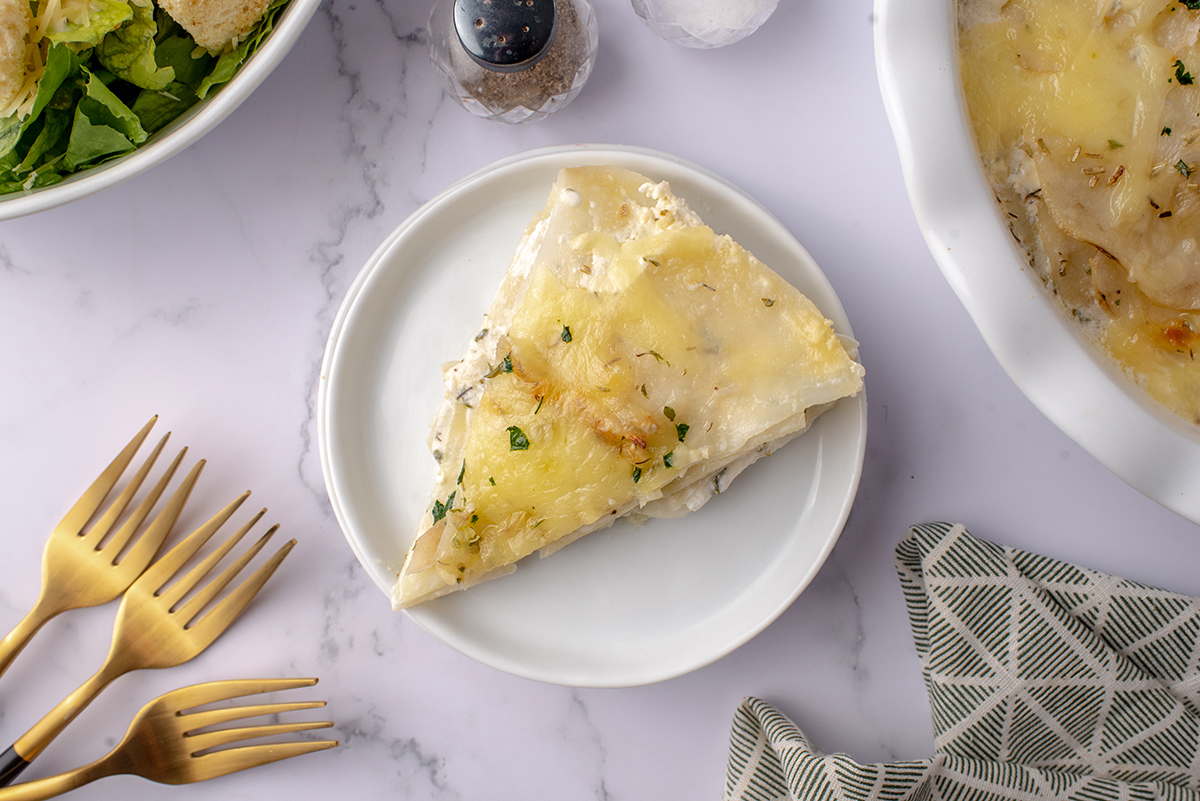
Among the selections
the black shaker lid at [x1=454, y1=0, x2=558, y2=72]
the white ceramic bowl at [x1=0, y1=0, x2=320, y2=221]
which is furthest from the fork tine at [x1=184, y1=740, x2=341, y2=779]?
the black shaker lid at [x1=454, y1=0, x2=558, y2=72]

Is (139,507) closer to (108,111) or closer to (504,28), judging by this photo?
(108,111)

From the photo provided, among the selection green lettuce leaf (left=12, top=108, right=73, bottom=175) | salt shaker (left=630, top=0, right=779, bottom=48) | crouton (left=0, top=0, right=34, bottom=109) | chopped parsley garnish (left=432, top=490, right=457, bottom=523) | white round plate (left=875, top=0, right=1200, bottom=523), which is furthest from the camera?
salt shaker (left=630, top=0, right=779, bottom=48)

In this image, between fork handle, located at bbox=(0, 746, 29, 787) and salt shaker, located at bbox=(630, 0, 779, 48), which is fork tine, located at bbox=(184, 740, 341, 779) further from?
salt shaker, located at bbox=(630, 0, 779, 48)

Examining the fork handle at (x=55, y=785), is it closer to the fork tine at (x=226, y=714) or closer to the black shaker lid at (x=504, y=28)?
the fork tine at (x=226, y=714)

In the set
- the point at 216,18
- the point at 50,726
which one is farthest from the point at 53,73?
the point at 50,726

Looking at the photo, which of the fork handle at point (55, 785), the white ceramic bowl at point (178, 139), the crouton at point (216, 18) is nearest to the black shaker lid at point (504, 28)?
the white ceramic bowl at point (178, 139)
